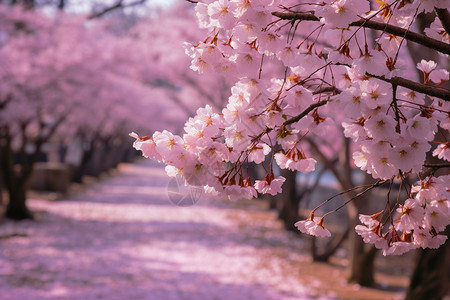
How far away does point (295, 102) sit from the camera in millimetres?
2051

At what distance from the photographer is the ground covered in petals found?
25.9 ft

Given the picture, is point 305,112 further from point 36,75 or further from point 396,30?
point 36,75

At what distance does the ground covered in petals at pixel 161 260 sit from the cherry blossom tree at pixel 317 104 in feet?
1.87

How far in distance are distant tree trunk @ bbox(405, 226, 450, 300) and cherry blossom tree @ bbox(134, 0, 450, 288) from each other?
357cm

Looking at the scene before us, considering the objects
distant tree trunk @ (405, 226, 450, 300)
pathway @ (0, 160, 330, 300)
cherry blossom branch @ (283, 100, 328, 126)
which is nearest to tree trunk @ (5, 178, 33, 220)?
pathway @ (0, 160, 330, 300)

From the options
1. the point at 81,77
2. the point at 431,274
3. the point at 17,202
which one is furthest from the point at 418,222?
the point at 17,202

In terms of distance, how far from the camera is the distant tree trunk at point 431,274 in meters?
5.42

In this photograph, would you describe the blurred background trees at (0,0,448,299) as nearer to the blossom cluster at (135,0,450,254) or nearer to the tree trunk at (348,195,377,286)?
the tree trunk at (348,195,377,286)

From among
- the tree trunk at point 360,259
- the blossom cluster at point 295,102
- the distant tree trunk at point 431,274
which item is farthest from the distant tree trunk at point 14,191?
the blossom cluster at point 295,102

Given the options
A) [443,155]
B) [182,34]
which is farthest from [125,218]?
[443,155]

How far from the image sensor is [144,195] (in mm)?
23562

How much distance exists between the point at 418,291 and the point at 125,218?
11.8 meters

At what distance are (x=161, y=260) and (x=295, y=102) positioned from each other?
8549 millimetres

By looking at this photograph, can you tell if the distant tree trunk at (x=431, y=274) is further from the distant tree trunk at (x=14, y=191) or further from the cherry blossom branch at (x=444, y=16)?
the distant tree trunk at (x=14, y=191)
